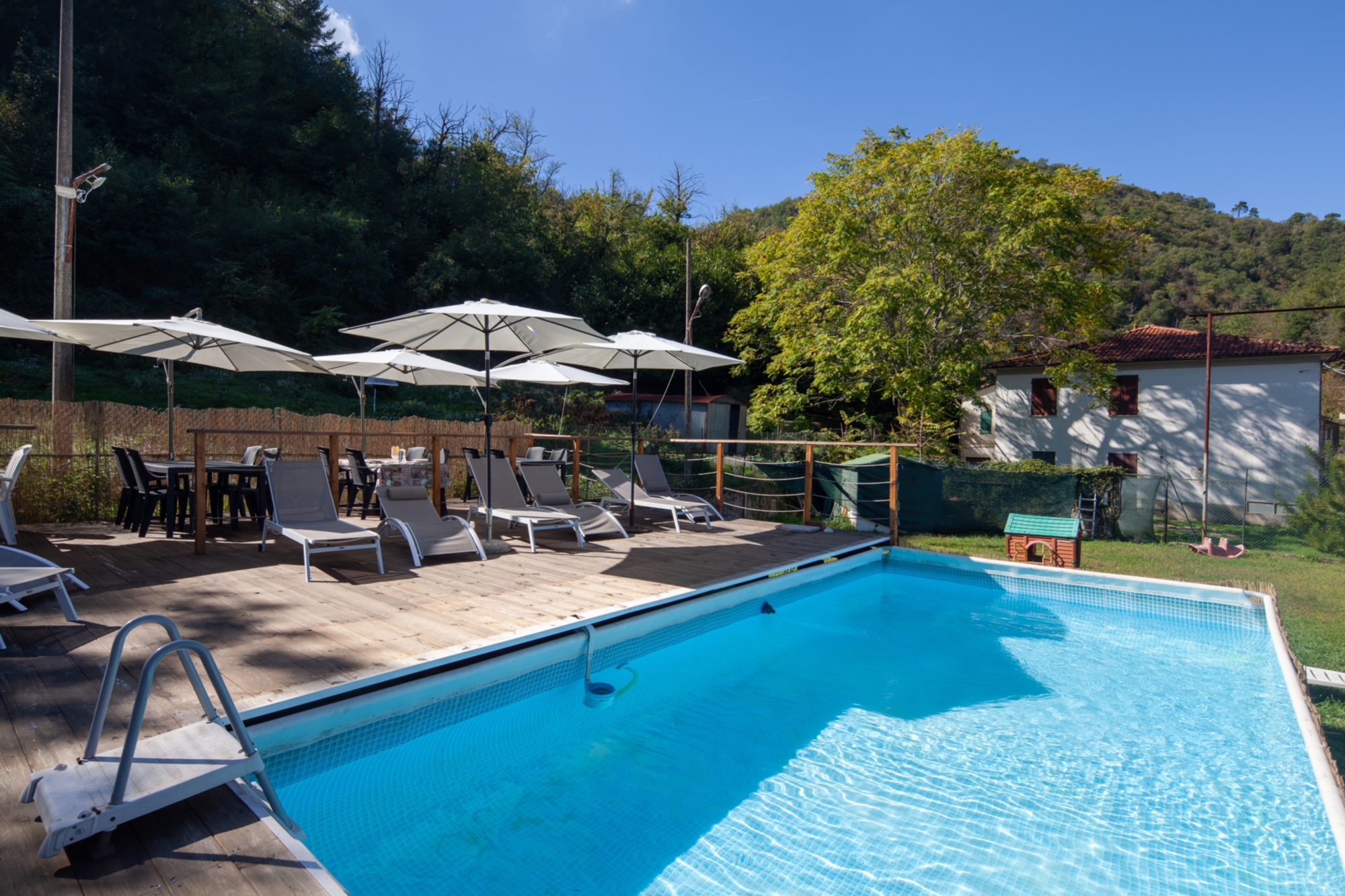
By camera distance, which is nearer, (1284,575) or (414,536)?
(414,536)

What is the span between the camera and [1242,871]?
10.3ft

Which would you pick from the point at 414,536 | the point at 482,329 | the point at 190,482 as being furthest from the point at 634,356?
the point at 190,482

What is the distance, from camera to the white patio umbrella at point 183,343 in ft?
20.1

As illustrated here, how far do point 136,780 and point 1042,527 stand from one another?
28.4 feet

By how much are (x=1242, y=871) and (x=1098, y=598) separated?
4.62 metres

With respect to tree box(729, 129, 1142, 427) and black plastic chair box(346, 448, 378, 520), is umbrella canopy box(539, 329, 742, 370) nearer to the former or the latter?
black plastic chair box(346, 448, 378, 520)

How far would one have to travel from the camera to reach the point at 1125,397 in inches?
782

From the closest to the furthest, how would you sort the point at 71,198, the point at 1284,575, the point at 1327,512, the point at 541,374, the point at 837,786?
the point at 837,786, the point at 71,198, the point at 1284,575, the point at 541,374, the point at 1327,512

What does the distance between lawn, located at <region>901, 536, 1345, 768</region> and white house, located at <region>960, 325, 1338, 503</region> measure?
9.55 metres

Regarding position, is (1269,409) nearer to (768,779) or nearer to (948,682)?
(948,682)

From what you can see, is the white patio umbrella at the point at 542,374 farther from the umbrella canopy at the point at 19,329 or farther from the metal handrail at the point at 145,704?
the metal handrail at the point at 145,704

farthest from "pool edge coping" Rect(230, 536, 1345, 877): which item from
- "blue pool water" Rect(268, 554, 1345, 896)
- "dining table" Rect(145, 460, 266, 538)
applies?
"dining table" Rect(145, 460, 266, 538)

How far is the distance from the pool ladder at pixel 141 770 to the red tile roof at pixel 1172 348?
66.2 feet

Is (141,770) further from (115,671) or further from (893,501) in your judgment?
(893,501)
